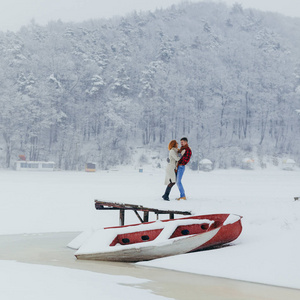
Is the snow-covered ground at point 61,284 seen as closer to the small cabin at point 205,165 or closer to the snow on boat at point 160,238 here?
the snow on boat at point 160,238

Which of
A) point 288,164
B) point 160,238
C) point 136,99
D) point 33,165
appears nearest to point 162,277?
point 160,238

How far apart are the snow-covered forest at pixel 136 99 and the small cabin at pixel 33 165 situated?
2.36 meters

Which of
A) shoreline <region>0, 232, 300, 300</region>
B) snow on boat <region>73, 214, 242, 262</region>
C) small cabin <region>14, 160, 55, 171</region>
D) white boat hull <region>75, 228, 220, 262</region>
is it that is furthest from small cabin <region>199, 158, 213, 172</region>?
white boat hull <region>75, 228, 220, 262</region>

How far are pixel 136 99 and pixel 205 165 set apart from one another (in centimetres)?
2617

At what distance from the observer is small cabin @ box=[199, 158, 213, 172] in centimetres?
8025

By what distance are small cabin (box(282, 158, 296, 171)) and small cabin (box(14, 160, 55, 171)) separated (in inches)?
1539

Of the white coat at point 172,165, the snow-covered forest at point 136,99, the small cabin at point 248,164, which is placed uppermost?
the snow-covered forest at point 136,99

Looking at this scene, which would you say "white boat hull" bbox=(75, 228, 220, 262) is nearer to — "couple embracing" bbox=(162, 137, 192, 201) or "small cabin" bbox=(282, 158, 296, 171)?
"couple embracing" bbox=(162, 137, 192, 201)

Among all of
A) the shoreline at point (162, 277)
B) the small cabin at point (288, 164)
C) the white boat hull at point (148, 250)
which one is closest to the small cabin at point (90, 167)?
the small cabin at point (288, 164)

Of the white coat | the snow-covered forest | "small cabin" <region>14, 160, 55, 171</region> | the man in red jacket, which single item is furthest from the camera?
the snow-covered forest

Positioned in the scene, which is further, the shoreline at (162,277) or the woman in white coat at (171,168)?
the woman in white coat at (171,168)

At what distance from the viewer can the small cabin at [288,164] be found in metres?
84.2

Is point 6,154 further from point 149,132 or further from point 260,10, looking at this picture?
point 260,10

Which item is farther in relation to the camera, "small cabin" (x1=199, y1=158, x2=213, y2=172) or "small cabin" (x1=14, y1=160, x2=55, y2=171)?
"small cabin" (x1=199, y1=158, x2=213, y2=172)
